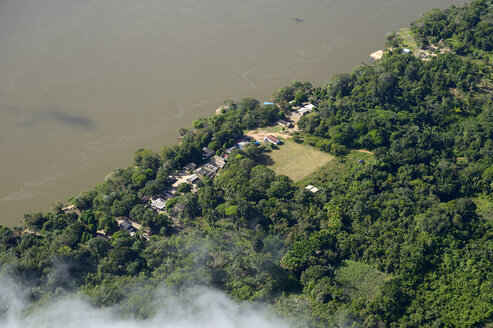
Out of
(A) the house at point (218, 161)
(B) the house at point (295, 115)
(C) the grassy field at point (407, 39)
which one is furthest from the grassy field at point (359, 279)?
(C) the grassy field at point (407, 39)

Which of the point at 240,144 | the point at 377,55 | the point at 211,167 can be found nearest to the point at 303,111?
the point at 240,144

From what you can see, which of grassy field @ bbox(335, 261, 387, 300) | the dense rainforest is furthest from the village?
grassy field @ bbox(335, 261, 387, 300)

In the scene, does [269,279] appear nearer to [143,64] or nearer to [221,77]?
[221,77]

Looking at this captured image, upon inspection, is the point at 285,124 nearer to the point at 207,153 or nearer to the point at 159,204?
the point at 207,153

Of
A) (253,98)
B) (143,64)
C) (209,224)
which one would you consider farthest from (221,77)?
(209,224)

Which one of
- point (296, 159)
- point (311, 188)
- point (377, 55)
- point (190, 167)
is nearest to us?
point (311, 188)

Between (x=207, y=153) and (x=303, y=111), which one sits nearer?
(x=207, y=153)
